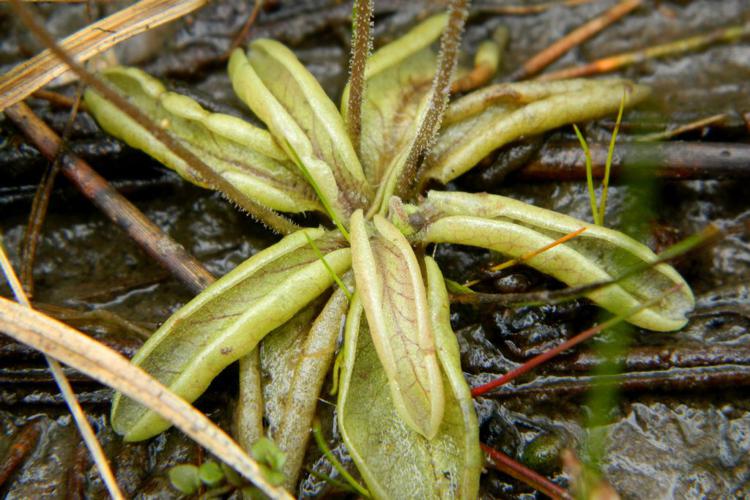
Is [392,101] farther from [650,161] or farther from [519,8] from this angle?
[519,8]

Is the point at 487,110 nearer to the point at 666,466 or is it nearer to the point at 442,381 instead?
the point at 442,381

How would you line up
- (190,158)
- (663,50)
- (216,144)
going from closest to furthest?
(190,158), (216,144), (663,50)

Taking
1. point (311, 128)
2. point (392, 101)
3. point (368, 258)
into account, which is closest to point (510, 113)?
point (392, 101)

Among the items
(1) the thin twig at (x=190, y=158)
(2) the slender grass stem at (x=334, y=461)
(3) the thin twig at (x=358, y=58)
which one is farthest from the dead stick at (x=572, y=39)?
(2) the slender grass stem at (x=334, y=461)

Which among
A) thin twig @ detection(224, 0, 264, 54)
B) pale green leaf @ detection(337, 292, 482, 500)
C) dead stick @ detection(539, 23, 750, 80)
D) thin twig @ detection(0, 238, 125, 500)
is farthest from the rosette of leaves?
thin twig @ detection(224, 0, 264, 54)

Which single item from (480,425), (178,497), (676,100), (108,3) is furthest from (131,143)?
(676,100)

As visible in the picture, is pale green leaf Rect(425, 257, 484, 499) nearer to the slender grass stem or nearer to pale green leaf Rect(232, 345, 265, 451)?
the slender grass stem
